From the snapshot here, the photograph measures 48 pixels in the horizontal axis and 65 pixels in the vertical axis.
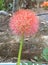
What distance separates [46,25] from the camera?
7.26ft

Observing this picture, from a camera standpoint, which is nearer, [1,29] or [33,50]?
[33,50]

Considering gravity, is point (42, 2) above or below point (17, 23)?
below

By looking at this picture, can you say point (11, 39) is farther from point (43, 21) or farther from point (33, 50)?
point (43, 21)

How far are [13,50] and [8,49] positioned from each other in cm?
4

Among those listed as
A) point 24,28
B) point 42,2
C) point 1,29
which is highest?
point 24,28

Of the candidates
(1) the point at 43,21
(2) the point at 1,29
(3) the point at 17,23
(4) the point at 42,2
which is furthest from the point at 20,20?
(4) the point at 42,2

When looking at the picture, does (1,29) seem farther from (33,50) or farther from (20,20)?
(20,20)

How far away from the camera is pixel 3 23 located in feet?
7.20

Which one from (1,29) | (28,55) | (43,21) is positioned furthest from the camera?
(43,21)

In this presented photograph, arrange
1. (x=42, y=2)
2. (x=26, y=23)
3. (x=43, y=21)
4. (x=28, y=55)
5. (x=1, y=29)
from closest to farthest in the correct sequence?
(x=26, y=23), (x=28, y=55), (x=1, y=29), (x=43, y=21), (x=42, y=2)

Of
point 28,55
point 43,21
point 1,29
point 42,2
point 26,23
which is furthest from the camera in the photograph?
point 42,2

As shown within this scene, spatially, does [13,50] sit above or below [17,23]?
below

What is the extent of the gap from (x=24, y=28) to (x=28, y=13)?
0.20 ft

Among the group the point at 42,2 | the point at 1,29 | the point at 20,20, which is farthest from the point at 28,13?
the point at 42,2
